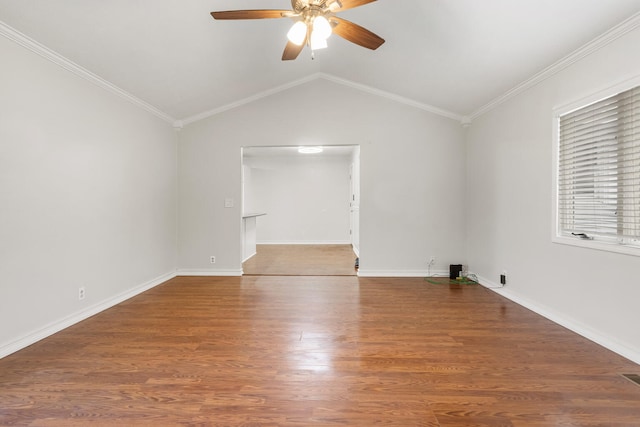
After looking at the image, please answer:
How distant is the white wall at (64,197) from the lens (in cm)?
220

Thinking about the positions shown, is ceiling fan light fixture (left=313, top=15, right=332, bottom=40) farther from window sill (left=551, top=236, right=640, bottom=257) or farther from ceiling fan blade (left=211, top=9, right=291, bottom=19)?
window sill (left=551, top=236, right=640, bottom=257)

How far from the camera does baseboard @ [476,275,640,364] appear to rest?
2110mm

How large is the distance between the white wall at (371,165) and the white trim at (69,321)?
4.11ft

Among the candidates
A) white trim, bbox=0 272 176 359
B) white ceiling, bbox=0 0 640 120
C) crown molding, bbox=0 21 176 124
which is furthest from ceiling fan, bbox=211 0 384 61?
white trim, bbox=0 272 176 359

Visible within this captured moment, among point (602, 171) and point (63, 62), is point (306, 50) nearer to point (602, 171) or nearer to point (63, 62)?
point (63, 62)

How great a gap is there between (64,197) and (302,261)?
382cm

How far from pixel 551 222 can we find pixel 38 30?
4.58 meters

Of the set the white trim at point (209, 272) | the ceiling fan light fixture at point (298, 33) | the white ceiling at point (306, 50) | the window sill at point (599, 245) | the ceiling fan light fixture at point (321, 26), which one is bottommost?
the white trim at point (209, 272)

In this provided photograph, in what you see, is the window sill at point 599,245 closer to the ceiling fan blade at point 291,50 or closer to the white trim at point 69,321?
the ceiling fan blade at point 291,50

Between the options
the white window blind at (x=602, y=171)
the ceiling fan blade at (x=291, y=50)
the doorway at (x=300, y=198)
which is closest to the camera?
the white window blind at (x=602, y=171)

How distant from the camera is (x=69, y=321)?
269 cm

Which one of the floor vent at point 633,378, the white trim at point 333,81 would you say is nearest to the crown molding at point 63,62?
the white trim at point 333,81

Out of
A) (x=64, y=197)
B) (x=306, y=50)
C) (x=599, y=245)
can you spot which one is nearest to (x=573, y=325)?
(x=599, y=245)

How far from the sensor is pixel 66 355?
215 cm
